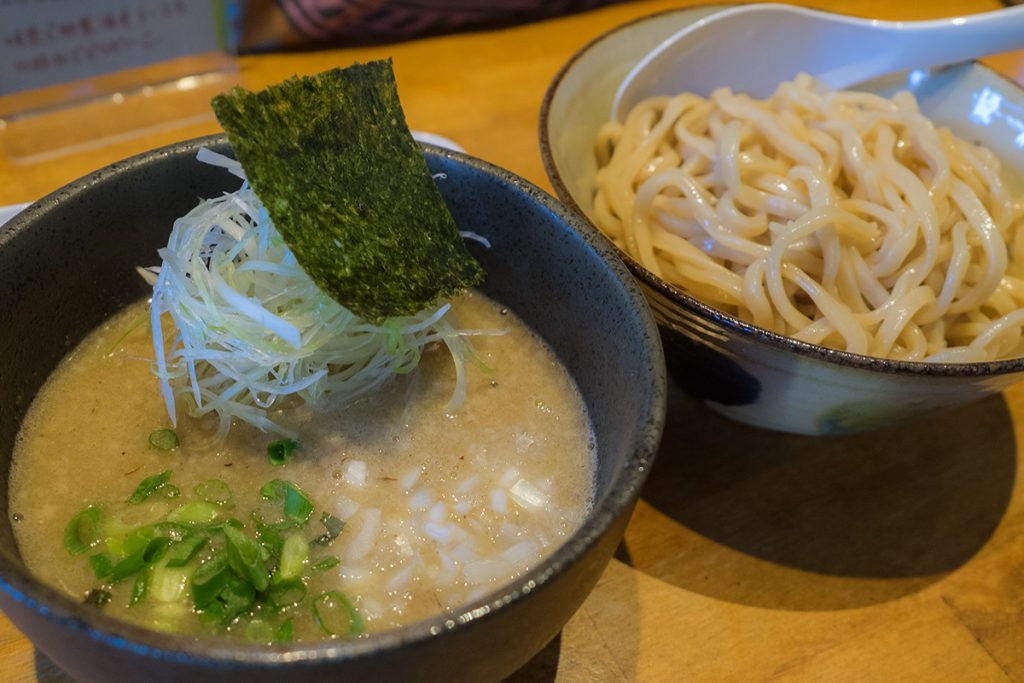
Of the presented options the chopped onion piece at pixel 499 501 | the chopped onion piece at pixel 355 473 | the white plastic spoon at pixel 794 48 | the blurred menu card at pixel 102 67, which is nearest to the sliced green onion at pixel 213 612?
the chopped onion piece at pixel 355 473

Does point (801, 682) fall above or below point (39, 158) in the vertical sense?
below

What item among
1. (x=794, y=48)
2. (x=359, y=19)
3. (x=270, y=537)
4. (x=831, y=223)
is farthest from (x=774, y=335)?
(x=359, y=19)

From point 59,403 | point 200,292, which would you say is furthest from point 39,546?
point 200,292

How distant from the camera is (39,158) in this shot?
169 cm

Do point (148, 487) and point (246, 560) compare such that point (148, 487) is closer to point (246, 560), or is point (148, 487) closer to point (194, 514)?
point (194, 514)

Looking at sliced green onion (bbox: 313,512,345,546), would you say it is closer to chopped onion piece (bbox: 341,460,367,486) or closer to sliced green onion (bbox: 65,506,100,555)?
chopped onion piece (bbox: 341,460,367,486)

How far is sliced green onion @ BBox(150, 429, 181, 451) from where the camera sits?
101 centimetres

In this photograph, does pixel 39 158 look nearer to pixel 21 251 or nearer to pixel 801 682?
pixel 21 251

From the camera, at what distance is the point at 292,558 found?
2.95ft

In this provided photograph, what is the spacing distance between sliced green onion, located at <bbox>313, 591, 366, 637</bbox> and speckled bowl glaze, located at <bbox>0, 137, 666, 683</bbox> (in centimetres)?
16

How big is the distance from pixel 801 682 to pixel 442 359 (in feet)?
2.02

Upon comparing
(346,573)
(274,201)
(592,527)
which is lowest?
(346,573)

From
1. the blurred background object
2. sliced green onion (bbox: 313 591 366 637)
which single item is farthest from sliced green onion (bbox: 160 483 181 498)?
the blurred background object

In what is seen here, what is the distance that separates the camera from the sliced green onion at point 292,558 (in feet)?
2.89
